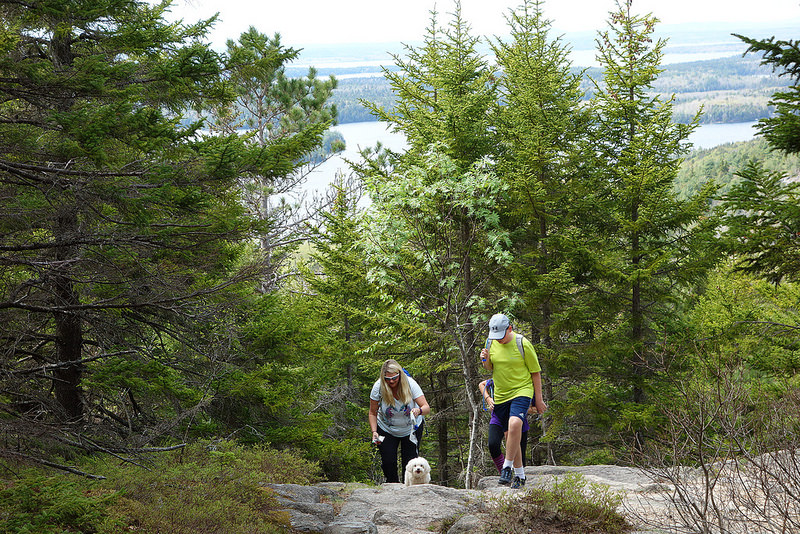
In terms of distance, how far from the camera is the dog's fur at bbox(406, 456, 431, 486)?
23.2 ft

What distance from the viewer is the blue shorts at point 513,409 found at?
6.29 m

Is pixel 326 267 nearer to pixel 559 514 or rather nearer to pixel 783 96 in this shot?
pixel 783 96

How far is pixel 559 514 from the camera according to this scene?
16.3ft

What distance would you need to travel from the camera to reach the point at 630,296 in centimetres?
1350

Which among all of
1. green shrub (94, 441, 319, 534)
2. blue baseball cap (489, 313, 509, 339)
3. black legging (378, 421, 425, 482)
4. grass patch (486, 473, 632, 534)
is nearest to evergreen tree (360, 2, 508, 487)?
black legging (378, 421, 425, 482)

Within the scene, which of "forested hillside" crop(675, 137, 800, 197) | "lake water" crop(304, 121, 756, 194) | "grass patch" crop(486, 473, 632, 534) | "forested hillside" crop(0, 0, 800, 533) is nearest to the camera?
"forested hillside" crop(0, 0, 800, 533)

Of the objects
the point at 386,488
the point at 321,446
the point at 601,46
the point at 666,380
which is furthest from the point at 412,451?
the point at 601,46

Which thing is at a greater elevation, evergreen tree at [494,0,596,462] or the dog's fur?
evergreen tree at [494,0,596,462]

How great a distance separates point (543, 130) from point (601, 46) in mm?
3618

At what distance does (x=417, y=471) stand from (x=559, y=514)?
7.93 feet

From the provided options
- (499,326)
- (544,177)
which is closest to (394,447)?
(499,326)

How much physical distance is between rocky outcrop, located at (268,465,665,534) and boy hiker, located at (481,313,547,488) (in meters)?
0.40

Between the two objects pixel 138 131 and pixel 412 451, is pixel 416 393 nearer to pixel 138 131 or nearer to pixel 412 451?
pixel 412 451

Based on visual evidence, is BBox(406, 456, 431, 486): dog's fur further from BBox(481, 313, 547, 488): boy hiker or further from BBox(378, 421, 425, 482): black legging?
BBox(481, 313, 547, 488): boy hiker
